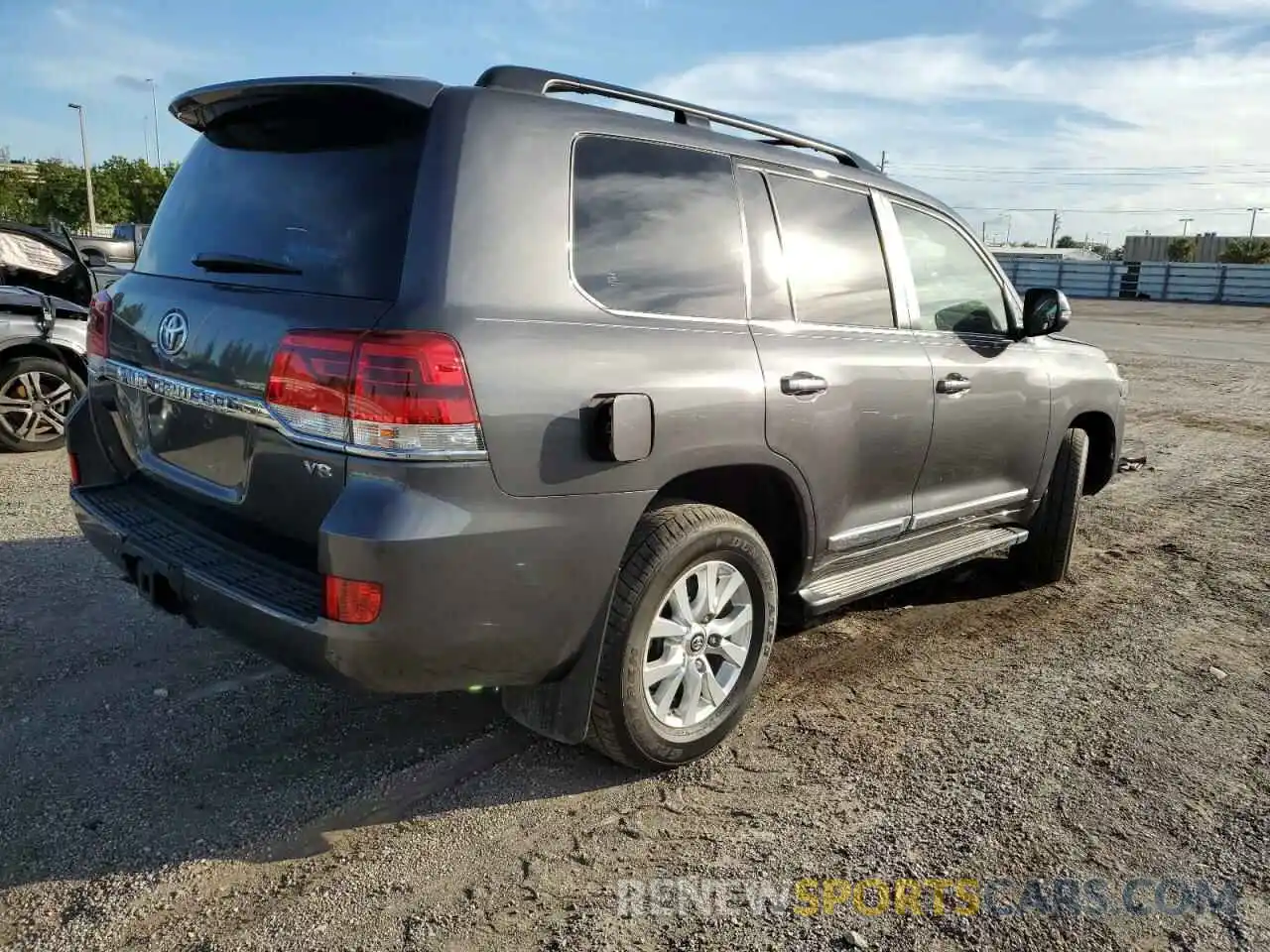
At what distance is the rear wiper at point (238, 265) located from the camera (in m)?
2.65

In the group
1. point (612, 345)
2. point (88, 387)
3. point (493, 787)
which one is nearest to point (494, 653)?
point (493, 787)

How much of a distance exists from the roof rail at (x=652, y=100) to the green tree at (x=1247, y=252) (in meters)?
67.8

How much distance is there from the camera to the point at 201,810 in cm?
275

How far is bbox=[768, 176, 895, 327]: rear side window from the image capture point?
3.36m

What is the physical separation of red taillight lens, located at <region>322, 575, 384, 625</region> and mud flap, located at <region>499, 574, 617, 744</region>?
0.63 m

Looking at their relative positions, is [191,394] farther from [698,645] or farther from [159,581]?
[698,645]

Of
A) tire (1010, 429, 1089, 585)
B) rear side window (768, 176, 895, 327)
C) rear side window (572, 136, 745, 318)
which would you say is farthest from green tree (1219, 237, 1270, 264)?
rear side window (572, 136, 745, 318)

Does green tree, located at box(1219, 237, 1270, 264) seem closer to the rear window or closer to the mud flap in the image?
the mud flap

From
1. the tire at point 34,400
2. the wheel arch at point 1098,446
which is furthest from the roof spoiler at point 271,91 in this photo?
the tire at point 34,400

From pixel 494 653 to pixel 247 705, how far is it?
Result: 1352mm

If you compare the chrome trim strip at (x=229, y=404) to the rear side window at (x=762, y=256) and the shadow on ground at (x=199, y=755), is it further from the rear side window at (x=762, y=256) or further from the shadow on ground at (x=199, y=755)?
the rear side window at (x=762, y=256)

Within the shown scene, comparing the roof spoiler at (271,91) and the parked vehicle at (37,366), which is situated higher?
the roof spoiler at (271,91)

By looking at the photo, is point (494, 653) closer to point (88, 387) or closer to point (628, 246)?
point (628, 246)

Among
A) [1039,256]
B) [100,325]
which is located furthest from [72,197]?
[100,325]
